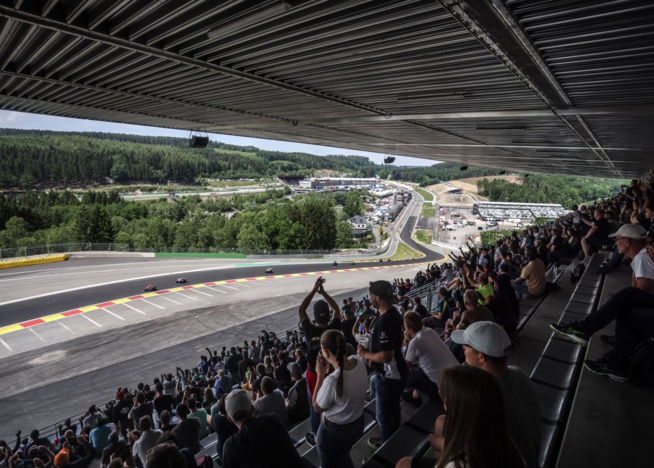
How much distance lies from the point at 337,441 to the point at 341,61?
4.97 metres

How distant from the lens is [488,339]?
206 centimetres

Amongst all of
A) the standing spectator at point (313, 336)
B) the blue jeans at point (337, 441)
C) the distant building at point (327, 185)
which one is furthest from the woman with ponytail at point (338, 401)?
the distant building at point (327, 185)

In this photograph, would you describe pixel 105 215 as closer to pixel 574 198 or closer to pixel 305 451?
pixel 305 451

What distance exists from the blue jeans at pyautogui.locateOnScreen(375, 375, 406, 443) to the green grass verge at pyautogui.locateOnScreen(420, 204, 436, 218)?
365 ft

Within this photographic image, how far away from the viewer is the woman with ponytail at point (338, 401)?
8.45 ft

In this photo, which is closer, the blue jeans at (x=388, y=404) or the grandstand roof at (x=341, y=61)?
the blue jeans at (x=388, y=404)

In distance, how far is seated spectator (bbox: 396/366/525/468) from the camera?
52.1 inches

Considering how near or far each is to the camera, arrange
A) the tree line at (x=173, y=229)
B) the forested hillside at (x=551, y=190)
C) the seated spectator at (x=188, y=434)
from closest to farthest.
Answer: the seated spectator at (x=188, y=434)
the tree line at (x=173, y=229)
the forested hillside at (x=551, y=190)

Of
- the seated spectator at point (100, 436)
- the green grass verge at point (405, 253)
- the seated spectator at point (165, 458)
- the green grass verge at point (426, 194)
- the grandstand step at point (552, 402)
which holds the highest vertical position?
the green grass verge at point (426, 194)

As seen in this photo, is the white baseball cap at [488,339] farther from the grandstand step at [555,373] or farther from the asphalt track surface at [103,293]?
the asphalt track surface at [103,293]

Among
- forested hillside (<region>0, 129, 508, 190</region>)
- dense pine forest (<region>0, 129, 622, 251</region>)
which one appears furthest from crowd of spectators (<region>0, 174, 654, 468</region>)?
forested hillside (<region>0, 129, 508, 190</region>)

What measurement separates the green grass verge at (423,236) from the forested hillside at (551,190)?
4836cm

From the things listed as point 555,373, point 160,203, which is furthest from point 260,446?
point 160,203

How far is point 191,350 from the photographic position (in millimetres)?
15594
